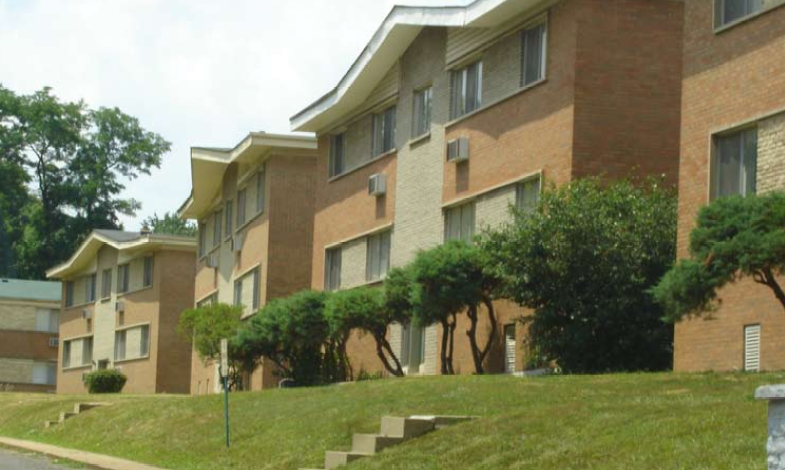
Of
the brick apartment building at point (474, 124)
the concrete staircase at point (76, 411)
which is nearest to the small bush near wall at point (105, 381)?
the brick apartment building at point (474, 124)

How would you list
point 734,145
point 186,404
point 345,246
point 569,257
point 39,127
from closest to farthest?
point 734,145 → point 569,257 → point 186,404 → point 345,246 → point 39,127

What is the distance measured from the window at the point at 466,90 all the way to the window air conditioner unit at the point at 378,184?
14.5ft

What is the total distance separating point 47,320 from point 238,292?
36473mm

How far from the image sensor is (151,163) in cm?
10150

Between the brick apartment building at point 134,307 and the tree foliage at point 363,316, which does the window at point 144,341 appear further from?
the tree foliage at point 363,316

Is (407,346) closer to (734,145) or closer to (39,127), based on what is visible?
(734,145)

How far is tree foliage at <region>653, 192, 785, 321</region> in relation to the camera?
824 inches

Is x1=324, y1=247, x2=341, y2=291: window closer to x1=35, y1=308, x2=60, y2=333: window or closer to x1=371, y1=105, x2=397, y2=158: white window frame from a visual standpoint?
x1=371, y1=105, x2=397, y2=158: white window frame

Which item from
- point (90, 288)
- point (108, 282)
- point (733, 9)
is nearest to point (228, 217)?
point (108, 282)

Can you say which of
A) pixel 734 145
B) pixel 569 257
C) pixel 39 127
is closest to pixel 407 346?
pixel 569 257

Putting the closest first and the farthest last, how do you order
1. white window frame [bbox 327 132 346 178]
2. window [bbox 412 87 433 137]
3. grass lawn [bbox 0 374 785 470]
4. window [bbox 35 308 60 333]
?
1. grass lawn [bbox 0 374 785 470]
2. window [bbox 412 87 433 137]
3. white window frame [bbox 327 132 346 178]
4. window [bbox 35 308 60 333]

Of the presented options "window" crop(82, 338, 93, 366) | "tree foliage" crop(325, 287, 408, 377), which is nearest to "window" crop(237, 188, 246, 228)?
"tree foliage" crop(325, 287, 408, 377)

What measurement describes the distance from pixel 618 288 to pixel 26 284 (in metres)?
64.3

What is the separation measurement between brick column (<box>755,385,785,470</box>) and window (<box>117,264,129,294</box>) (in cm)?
6205
